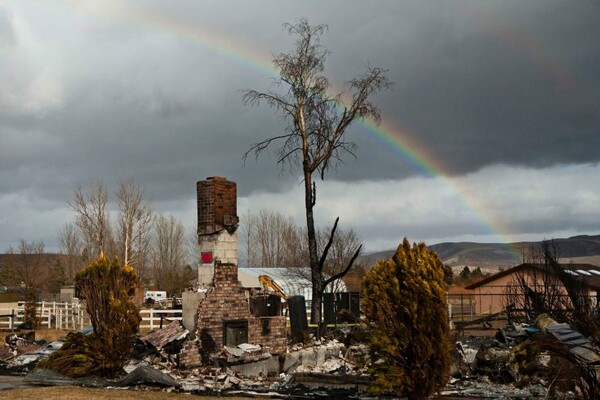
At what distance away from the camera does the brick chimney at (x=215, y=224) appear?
60.8 feet

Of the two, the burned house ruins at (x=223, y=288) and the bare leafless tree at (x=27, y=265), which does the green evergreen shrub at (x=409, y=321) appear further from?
the bare leafless tree at (x=27, y=265)

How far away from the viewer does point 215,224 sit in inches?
735

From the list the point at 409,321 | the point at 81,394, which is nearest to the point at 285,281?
the point at 81,394

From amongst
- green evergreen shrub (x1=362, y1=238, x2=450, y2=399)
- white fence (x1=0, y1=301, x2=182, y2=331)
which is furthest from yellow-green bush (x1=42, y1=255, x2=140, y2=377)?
white fence (x1=0, y1=301, x2=182, y2=331)

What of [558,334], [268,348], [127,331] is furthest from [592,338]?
[268,348]

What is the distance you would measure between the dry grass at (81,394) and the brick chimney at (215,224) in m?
5.06

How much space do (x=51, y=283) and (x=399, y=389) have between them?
66.2m

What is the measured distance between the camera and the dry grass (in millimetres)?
12680

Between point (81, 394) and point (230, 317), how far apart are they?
5.77 metres

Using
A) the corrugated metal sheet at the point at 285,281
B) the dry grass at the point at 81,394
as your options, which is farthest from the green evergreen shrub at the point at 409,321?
the corrugated metal sheet at the point at 285,281

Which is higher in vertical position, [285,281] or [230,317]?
[285,281]

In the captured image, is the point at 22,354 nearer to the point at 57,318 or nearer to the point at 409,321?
the point at 409,321

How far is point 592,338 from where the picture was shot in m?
7.95

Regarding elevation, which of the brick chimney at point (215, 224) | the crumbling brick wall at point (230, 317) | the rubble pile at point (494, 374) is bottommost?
the rubble pile at point (494, 374)
